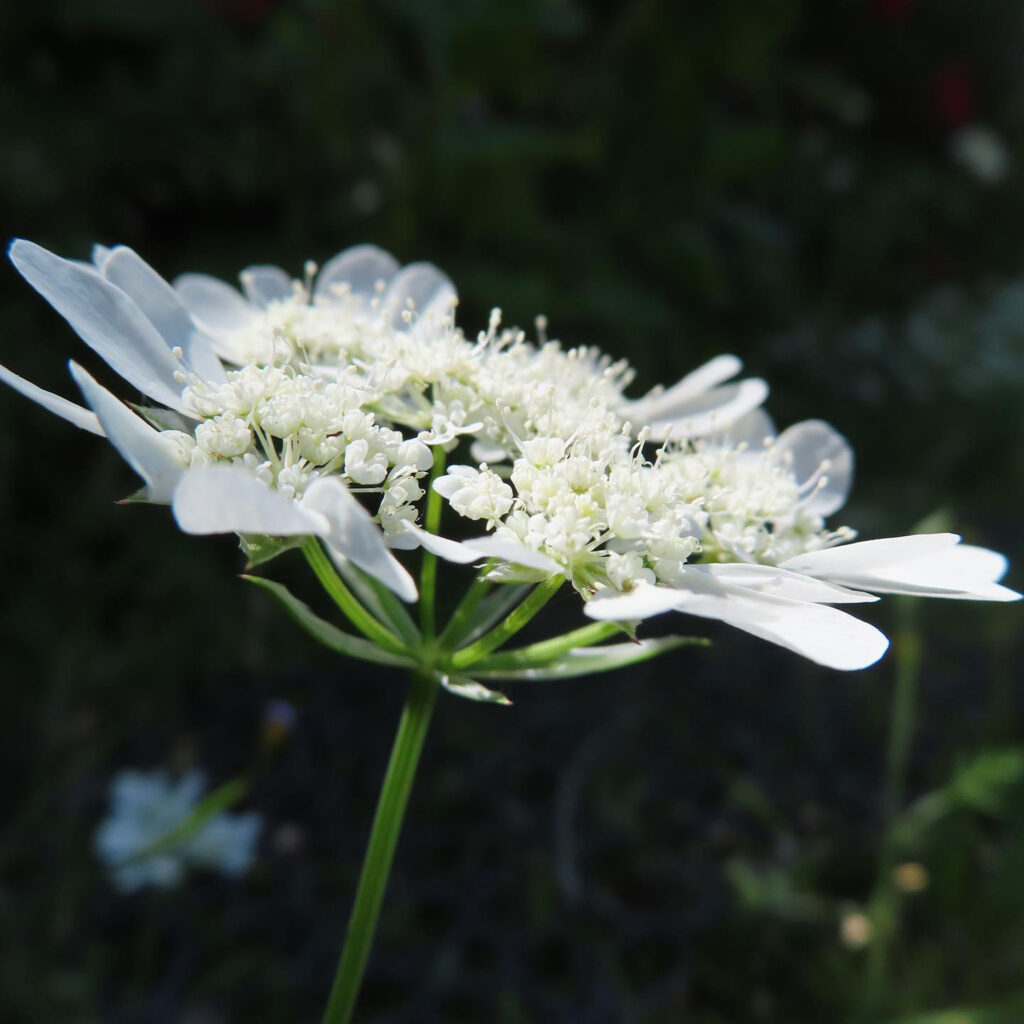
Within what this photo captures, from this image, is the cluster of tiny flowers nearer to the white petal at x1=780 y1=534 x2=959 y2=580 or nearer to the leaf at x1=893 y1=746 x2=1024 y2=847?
the white petal at x1=780 y1=534 x2=959 y2=580

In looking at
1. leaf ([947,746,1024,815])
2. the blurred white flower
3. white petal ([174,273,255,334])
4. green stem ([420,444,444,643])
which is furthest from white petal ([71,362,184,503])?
the blurred white flower

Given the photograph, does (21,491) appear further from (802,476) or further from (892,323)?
(892,323)

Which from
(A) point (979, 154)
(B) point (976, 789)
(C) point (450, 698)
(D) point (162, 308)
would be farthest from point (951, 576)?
(A) point (979, 154)

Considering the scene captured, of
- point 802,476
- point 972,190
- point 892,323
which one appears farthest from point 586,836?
point 972,190

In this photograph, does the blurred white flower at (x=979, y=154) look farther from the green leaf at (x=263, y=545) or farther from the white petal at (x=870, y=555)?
the green leaf at (x=263, y=545)

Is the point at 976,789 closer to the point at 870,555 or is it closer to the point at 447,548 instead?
the point at 870,555
